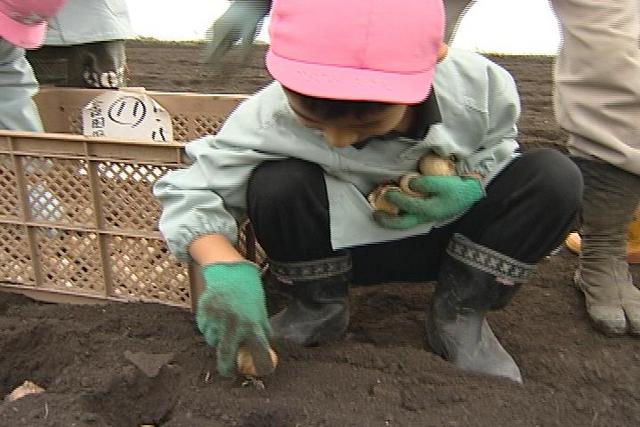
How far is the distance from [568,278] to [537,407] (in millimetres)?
547

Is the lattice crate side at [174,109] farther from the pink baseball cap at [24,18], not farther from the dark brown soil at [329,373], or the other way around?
the dark brown soil at [329,373]

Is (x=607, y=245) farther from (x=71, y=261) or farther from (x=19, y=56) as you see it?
(x=19, y=56)

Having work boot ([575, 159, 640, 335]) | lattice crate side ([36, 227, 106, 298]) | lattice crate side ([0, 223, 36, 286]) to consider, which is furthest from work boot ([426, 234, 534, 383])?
lattice crate side ([0, 223, 36, 286])

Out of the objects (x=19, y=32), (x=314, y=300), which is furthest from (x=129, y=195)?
(x=19, y=32)

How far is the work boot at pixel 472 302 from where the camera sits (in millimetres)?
1171

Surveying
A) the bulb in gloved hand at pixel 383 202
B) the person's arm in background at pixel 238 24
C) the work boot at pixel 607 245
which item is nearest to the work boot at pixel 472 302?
the bulb in gloved hand at pixel 383 202

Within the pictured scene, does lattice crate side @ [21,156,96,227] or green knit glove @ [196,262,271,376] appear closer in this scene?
green knit glove @ [196,262,271,376]

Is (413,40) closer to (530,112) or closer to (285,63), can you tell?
(285,63)

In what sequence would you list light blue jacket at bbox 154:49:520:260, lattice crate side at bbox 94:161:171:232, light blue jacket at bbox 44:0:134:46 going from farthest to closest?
light blue jacket at bbox 44:0:134:46
lattice crate side at bbox 94:161:171:232
light blue jacket at bbox 154:49:520:260

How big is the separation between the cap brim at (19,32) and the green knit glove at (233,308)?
777 mm

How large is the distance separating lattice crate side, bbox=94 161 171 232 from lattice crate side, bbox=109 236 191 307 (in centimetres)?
3

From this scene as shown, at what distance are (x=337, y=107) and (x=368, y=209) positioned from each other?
0.28 meters

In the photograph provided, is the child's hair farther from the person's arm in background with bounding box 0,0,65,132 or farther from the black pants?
the person's arm in background with bounding box 0,0,65,132

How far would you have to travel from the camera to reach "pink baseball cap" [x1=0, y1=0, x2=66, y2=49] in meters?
1.45
